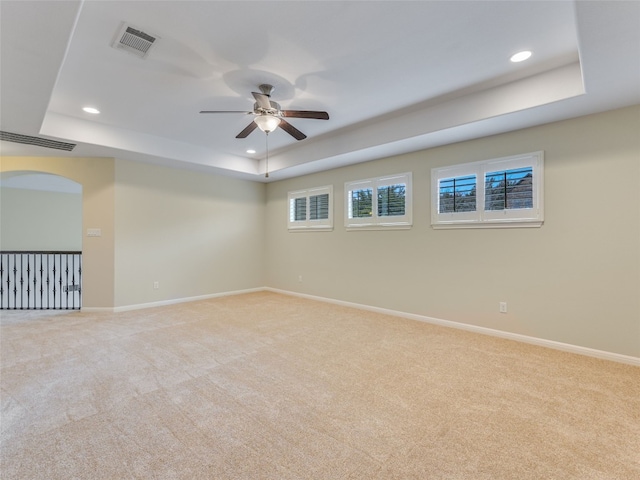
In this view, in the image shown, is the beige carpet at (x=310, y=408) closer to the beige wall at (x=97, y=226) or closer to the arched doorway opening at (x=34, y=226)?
the beige wall at (x=97, y=226)

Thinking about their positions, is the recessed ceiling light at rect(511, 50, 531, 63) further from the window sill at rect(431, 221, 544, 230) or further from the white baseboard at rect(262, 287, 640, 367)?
the white baseboard at rect(262, 287, 640, 367)

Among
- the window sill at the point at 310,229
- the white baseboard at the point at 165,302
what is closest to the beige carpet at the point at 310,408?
the white baseboard at the point at 165,302

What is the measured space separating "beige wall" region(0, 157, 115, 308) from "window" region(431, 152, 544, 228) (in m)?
5.19

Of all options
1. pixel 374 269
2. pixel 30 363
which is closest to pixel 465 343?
pixel 374 269

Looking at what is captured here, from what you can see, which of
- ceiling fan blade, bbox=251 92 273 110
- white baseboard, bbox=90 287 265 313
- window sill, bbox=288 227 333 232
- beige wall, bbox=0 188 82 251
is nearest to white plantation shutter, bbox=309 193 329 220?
window sill, bbox=288 227 333 232

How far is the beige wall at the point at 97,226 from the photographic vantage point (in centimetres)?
484

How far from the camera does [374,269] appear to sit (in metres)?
4.98

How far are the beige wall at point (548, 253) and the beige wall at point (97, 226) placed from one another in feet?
14.1

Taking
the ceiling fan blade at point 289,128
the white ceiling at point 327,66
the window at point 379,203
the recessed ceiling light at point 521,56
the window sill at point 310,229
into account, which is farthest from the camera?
the window sill at point 310,229

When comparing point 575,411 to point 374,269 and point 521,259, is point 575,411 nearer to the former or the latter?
point 521,259

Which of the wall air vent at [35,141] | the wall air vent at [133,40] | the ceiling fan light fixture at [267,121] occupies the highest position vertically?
the wall air vent at [133,40]

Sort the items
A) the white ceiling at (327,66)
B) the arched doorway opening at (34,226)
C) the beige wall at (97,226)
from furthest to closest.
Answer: the arched doorway opening at (34,226) → the beige wall at (97,226) → the white ceiling at (327,66)

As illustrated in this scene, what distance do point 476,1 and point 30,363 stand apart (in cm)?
494

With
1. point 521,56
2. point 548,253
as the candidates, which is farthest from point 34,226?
point 548,253
